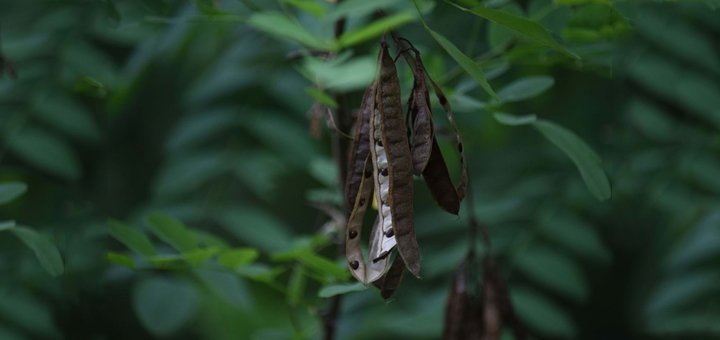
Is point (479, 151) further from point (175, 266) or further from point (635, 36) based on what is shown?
point (175, 266)

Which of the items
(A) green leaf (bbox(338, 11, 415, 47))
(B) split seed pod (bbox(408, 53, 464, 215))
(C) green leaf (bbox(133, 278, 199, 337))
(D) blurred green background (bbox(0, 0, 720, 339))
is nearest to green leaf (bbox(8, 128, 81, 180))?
(D) blurred green background (bbox(0, 0, 720, 339))

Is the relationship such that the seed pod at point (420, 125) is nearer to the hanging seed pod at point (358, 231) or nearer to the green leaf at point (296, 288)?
the hanging seed pod at point (358, 231)

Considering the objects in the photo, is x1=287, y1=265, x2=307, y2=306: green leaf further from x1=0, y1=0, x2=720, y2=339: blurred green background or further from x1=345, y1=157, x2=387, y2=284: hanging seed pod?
x1=345, y1=157, x2=387, y2=284: hanging seed pod

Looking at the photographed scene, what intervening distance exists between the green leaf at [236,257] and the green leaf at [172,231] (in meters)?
0.03

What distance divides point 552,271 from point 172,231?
564mm

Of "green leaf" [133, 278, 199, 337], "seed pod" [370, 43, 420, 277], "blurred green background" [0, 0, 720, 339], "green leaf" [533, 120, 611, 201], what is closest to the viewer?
"seed pod" [370, 43, 420, 277]

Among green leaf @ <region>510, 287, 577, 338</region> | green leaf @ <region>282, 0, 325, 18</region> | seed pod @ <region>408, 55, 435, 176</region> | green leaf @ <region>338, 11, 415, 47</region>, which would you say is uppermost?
seed pod @ <region>408, 55, 435, 176</region>

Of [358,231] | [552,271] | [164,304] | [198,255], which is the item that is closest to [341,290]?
[358,231]

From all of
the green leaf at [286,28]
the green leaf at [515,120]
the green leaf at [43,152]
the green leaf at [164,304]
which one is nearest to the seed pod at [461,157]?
the green leaf at [515,120]

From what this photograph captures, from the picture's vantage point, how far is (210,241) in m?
0.87

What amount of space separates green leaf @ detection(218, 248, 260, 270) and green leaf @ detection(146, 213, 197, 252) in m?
0.03

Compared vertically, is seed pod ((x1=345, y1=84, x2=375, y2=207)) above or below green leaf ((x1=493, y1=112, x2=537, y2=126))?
above

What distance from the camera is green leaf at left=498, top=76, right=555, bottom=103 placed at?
786 mm

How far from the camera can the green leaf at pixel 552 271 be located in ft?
3.92
